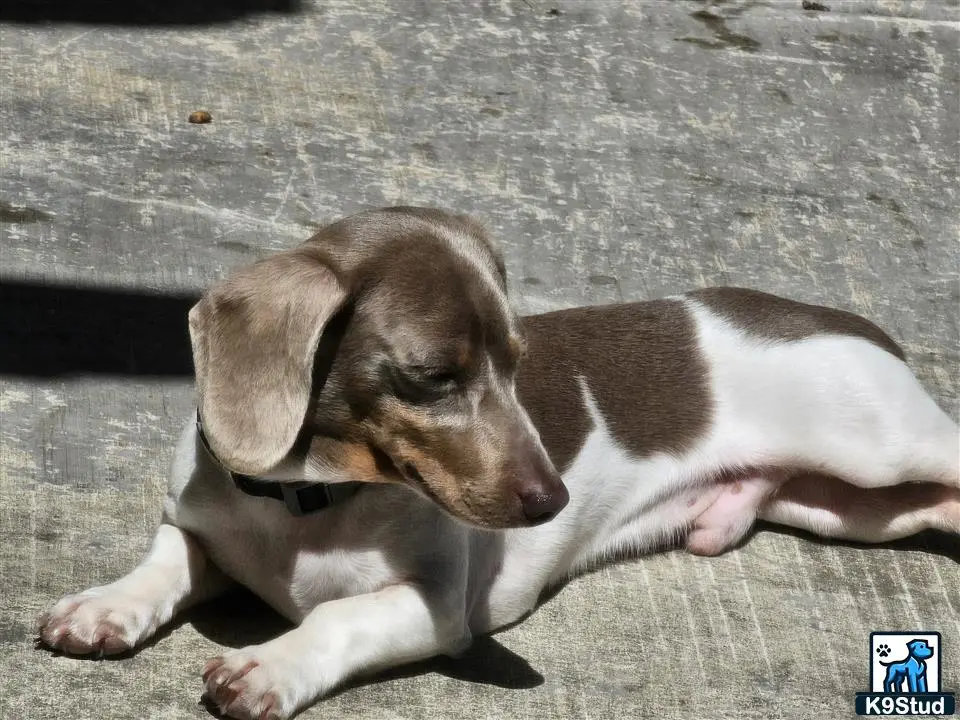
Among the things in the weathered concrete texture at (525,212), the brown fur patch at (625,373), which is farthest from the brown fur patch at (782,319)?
the weathered concrete texture at (525,212)

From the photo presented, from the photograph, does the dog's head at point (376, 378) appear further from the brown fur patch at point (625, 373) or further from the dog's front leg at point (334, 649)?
the brown fur patch at point (625, 373)

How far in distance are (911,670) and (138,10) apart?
4.55 metres

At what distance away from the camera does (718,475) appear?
12.9 ft

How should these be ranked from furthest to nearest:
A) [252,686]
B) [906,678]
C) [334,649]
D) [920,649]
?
[920,649], [906,678], [334,649], [252,686]

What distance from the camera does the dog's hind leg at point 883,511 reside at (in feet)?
12.9

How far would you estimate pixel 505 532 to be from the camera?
3.45m

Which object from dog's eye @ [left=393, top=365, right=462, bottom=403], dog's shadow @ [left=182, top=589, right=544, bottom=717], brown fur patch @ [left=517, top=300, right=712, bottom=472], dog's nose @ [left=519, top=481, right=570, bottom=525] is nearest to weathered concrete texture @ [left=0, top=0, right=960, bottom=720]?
dog's shadow @ [left=182, top=589, right=544, bottom=717]

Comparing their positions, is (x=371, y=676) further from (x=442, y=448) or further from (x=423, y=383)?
(x=423, y=383)

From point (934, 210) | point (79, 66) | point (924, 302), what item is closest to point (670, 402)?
point (924, 302)

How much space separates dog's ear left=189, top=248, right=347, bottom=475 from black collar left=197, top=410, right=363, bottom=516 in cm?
17

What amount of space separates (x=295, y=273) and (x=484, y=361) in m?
0.43

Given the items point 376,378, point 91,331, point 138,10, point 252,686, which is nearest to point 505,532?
point 376,378

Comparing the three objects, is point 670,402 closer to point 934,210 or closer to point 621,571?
point 621,571

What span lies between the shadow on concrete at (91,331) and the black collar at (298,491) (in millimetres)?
1128
